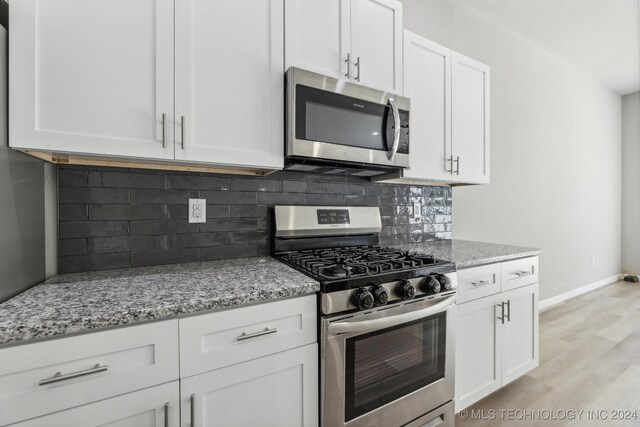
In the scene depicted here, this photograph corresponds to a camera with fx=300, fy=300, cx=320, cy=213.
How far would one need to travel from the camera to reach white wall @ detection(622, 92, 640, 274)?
4758mm

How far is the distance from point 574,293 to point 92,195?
17.2 feet

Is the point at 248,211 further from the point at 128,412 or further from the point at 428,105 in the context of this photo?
the point at 428,105

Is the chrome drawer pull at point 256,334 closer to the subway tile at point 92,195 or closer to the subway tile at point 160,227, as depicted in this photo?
the subway tile at point 160,227

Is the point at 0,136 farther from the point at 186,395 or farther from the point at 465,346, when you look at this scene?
the point at 465,346

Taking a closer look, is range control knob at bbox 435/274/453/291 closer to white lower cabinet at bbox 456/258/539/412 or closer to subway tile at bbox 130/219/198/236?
white lower cabinet at bbox 456/258/539/412

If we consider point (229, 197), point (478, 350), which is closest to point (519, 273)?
point (478, 350)

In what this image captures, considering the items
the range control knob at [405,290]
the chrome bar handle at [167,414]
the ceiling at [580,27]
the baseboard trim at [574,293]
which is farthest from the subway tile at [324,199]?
the baseboard trim at [574,293]

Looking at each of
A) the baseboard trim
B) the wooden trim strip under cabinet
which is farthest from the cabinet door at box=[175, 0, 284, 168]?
the baseboard trim

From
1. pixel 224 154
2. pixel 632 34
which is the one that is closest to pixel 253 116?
pixel 224 154

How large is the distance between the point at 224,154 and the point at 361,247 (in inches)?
42.1

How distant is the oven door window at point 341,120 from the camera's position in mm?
1445

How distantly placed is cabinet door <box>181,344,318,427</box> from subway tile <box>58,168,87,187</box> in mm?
976

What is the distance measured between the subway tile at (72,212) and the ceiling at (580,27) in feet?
10.9

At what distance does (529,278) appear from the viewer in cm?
206
